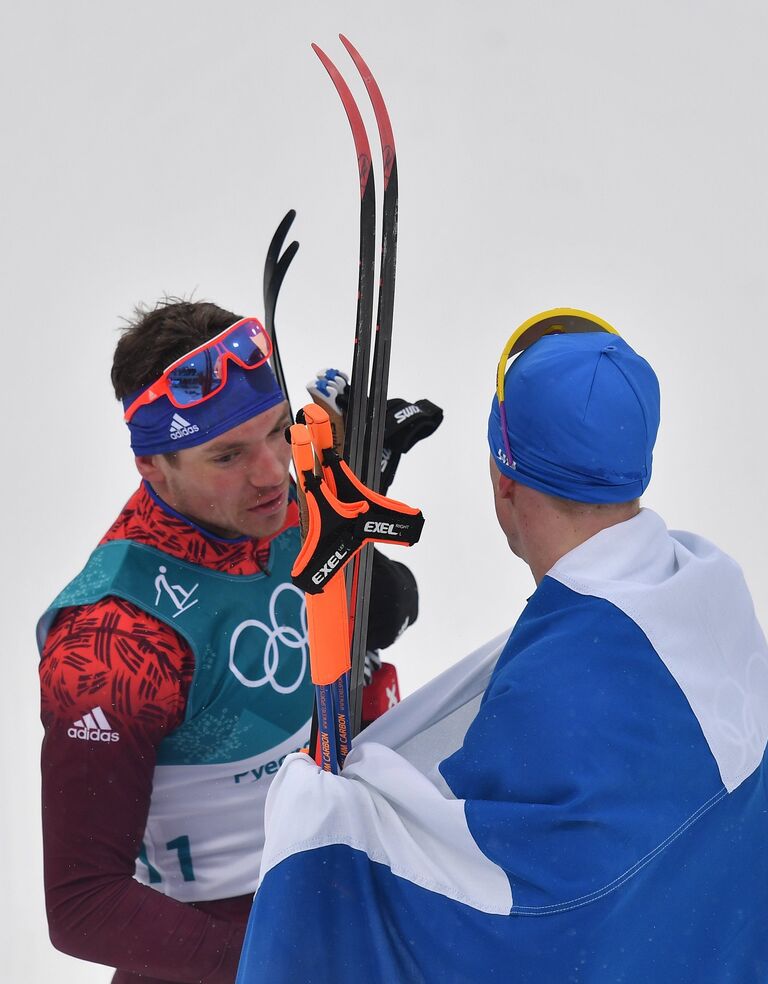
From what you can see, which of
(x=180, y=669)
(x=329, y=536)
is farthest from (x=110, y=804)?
(x=329, y=536)

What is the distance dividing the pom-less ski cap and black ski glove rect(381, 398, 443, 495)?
53cm

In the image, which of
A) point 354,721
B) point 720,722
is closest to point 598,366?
point 720,722

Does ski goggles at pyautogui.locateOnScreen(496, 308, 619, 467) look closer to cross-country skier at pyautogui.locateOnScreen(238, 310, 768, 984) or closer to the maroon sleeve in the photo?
cross-country skier at pyautogui.locateOnScreen(238, 310, 768, 984)

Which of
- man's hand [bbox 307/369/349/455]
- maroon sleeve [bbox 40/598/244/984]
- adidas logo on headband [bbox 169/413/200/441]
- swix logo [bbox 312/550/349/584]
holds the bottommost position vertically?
maroon sleeve [bbox 40/598/244/984]

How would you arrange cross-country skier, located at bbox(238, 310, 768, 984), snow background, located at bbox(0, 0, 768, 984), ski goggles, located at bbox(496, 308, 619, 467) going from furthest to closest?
1. snow background, located at bbox(0, 0, 768, 984)
2. ski goggles, located at bbox(496, 308, 619, 467)
3. cross-country skier, located at bbox(238, 310, 768, 984)

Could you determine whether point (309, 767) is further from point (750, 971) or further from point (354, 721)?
point (750, 971)

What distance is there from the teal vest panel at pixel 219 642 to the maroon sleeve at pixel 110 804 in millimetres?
56

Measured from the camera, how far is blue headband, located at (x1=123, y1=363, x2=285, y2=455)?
1778 millimetres

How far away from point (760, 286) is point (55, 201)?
2291 millimetres

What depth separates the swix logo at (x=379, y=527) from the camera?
127 cm

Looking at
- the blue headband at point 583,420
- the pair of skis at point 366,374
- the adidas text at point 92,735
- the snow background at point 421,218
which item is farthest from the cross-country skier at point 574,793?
the snow background at point 421,218

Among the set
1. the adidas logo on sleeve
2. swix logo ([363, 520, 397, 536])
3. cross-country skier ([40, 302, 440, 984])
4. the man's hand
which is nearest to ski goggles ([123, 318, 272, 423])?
cross-country skier ([40, 302, 440, 984])

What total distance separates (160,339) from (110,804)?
0.70m

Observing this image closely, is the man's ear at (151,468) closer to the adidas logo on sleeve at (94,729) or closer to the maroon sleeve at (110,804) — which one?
the maroon sleeve at (110,804)
